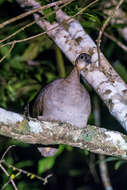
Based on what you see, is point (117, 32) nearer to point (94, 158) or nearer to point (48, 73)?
point (48, 73)

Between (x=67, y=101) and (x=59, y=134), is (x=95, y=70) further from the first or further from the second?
(x=59, y=134)

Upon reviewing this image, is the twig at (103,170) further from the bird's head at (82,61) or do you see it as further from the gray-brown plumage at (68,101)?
the bird's head at (82,61)

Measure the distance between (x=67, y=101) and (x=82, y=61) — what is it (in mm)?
372

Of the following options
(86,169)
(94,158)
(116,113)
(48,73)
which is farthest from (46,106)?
(86,169)

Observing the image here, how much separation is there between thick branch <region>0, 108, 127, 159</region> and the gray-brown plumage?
1.64ft

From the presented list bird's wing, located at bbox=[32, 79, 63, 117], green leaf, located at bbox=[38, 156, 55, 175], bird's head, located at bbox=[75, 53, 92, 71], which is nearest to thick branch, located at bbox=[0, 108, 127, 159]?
bird's head, located at bbox=[75, 53, 92, 71]

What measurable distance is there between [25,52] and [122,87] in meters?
2.04

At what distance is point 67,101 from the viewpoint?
10.1ft

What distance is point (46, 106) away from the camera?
3119 millimetres

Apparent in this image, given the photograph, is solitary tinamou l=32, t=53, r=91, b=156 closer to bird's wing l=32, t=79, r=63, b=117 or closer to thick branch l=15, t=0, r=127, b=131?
bird's wing l=32, t=79, r=63, b=117

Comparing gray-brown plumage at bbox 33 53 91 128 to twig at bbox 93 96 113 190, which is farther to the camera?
twig at bbox 93 96 113 190

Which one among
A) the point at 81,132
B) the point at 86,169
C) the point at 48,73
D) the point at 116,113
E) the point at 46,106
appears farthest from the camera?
the point at 86,169

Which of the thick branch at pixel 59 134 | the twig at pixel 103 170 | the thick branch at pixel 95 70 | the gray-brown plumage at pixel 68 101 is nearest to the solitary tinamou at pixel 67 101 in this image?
the gray-brown plumage at pixel 68 101

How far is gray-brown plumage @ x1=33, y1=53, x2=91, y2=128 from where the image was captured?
304 centimetres
